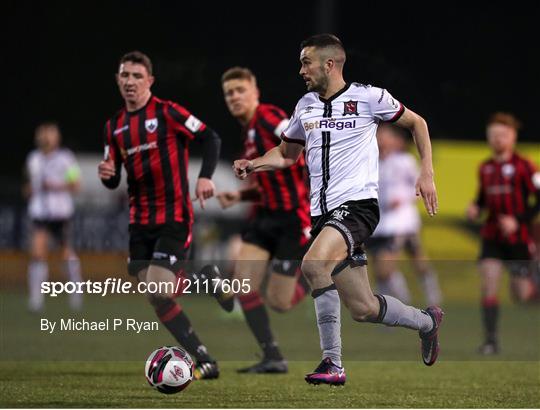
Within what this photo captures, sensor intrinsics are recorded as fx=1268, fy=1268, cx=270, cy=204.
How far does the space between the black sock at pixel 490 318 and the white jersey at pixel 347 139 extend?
3.69 metres

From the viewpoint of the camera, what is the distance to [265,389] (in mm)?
7660

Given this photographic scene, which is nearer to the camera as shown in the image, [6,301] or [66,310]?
[66,310]

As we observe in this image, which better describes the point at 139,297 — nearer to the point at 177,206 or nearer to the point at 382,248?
the point at 177,206

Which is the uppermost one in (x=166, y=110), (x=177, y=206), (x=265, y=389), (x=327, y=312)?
(x=166, y=110)

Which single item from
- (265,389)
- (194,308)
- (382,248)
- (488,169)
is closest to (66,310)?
(194,308)

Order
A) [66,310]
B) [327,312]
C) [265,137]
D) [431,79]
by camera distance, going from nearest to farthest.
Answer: [327,312] < [265,137] < [431,79] < [66,310]

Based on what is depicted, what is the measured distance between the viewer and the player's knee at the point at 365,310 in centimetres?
710

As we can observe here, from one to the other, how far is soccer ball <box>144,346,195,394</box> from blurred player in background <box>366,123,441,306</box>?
6808 mm

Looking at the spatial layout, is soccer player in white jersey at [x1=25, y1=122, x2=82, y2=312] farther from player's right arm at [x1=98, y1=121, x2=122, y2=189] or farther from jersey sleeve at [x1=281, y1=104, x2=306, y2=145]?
jersey sleeve at [x1=281, y1=104, x2=306, y2=145]

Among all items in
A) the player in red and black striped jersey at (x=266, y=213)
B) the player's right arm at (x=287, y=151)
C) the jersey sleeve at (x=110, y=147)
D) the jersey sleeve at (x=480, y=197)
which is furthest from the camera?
the jersey sleeve at (x=480, y=197)

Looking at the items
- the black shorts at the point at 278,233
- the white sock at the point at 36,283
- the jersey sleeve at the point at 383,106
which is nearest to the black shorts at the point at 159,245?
the black shorts at the point at 278,233

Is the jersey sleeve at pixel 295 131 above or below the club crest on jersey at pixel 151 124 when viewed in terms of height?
below

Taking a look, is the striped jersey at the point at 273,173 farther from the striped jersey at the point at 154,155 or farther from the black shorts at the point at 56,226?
the black shorts at the point at 56,226

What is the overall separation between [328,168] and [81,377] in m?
2.29
